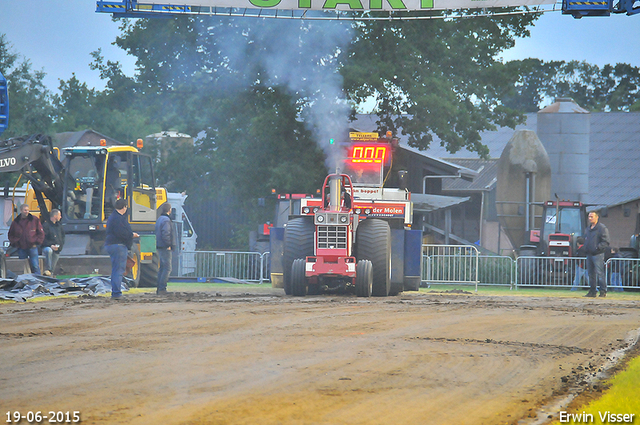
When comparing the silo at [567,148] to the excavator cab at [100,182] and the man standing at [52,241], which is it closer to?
the excavator cab at [100,182]

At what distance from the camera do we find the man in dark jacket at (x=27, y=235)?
17719mm

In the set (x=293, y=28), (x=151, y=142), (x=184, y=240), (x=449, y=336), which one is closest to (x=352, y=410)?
(x=449, y=336)

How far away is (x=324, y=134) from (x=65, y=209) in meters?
7.75

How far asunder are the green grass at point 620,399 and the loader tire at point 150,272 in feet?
50.3

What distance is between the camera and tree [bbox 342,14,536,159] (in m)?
27.1

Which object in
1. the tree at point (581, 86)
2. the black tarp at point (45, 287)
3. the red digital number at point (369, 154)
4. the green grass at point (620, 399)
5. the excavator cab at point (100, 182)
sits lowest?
the green grass at point (620, 399)

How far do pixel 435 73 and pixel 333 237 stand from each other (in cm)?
1341

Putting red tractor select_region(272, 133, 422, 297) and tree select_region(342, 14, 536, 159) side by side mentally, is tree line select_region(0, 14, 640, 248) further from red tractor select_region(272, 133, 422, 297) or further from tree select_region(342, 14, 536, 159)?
red tractor select_region(272, 133, 422, 297)

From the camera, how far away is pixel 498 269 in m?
24.0

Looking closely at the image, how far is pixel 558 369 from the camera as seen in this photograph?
26.1 feet

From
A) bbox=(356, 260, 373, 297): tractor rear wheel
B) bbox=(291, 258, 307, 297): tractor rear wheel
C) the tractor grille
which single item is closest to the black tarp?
bbox=(291, 258, 307, 297): tractor rear wheel

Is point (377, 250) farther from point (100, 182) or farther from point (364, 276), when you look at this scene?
point (100, 182)

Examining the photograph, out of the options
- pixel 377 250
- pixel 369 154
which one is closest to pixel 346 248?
pixel 377 250

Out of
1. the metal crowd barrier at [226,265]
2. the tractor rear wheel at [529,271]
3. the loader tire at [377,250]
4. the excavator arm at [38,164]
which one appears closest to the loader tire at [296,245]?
the loader tire at [377,250]
